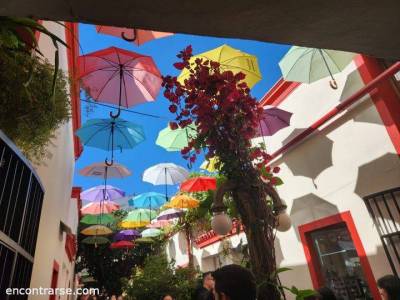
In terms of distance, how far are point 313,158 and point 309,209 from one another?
1.05 metres

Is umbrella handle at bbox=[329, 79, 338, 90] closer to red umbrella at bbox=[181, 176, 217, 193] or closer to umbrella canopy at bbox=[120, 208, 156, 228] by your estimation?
red umbrella at bbox=[181, 176, 217, 193]

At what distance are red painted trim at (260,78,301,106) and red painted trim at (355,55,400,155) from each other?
178 centimetres

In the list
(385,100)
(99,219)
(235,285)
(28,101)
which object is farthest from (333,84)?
(99,219)

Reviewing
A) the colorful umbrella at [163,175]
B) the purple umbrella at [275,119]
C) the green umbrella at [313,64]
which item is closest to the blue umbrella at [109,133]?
the purple umbrella at [275,119]

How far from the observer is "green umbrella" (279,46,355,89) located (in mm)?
5367

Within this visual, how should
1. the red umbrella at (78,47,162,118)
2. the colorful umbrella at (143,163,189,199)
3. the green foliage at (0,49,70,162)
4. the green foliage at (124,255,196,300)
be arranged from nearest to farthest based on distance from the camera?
the green foliage at (0,49,70,162)
the red umbrella at (78,47,162,118)
the green foliage at (124,255,196,300)
the colorful umbrella at (143,163,189,199)

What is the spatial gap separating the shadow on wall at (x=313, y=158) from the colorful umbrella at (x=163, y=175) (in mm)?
4670

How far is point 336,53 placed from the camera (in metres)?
5.39

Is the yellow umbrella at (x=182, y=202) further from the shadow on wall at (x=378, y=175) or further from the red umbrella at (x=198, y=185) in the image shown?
the shadow on wall at (x=378, y=175)

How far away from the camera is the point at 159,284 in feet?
29.2

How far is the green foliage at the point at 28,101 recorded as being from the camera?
177 cm

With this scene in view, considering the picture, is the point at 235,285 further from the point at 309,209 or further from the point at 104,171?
the point at 104,171

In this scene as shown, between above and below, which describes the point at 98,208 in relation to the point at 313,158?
above

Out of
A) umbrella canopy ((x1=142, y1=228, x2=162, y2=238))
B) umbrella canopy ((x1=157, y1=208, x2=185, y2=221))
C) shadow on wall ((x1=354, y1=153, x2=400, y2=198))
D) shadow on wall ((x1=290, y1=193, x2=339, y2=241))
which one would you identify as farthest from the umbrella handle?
umbrella canopy ((x1=142, y1=228, x2=162, y2=238))
